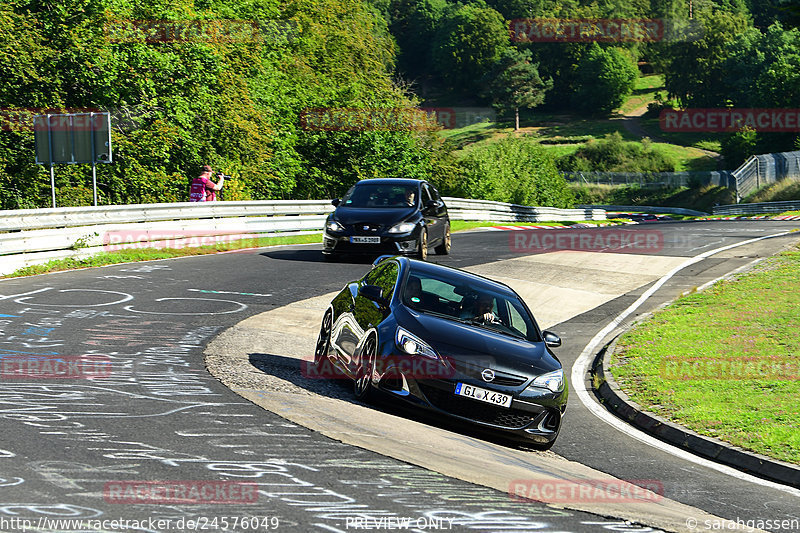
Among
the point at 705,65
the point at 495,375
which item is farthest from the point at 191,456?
the point at 705,65

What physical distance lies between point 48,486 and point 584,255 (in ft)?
64.1

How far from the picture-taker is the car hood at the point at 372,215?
19125 millimetres

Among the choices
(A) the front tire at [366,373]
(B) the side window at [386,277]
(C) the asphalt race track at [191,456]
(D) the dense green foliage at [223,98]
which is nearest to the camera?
(C) the asphalt race track at [191,456]

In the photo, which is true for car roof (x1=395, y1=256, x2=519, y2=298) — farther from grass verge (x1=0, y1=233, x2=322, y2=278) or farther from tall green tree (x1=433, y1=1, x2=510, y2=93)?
tall green tree (x1=433, y1=1, x2=510, y2=93)

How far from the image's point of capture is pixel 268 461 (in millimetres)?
6273

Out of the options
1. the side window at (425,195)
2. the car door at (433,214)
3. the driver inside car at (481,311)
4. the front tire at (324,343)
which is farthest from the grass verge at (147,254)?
the driver inside car at (481,311)

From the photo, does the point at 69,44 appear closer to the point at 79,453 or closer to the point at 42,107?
the point at 42,107

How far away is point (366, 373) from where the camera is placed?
8828mm

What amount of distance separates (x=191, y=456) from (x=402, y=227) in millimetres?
13137

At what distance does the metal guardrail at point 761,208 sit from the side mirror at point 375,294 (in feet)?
194

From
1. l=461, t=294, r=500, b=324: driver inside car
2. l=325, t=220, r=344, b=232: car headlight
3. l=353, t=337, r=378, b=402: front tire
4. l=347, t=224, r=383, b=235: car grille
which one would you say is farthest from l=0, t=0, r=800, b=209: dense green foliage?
l=353, t=337, r=378, b=402: front tire

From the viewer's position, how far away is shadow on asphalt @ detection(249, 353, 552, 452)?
8.38 metres

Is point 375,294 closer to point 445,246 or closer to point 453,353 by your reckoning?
point 453,353

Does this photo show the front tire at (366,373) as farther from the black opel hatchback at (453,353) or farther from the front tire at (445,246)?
the front tire at (445,246)
